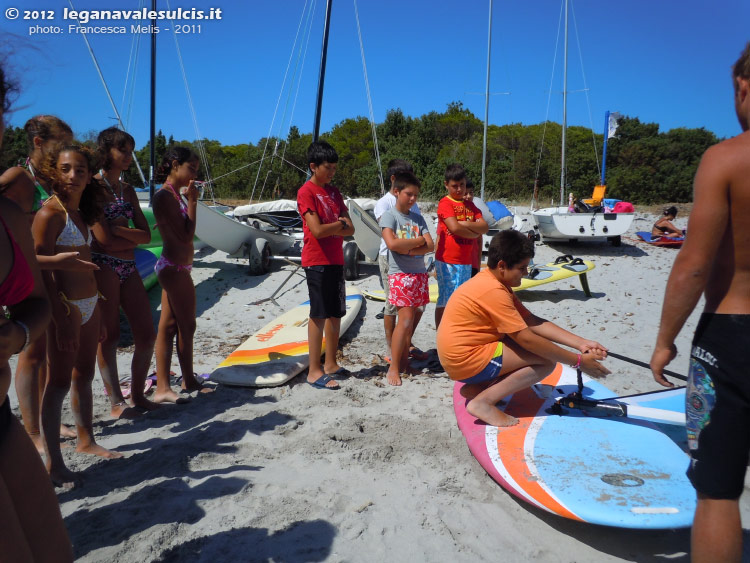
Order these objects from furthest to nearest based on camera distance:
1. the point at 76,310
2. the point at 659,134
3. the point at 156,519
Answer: the point at 659,134, the point at 76,310, the point at 156,519

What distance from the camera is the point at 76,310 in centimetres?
258

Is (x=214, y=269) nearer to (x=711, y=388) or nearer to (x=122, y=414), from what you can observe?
(x=122, y=414)

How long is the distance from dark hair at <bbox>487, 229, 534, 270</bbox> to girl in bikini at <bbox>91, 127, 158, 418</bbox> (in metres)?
2.27

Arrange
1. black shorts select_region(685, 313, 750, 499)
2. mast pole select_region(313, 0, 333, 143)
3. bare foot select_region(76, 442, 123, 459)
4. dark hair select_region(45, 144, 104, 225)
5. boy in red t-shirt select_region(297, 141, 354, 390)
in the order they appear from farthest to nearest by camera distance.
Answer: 1. mast pole select_region(313, 0, 333, 143)
2. boy in red t-shirt select_region(297, 141, 354, 390)
3. bare foot select_region(76, 442, 123, 459)
4. dark hair select_region(45, 144, 104, 225)
5. black shorts select_region(685, 313, 750, 499)

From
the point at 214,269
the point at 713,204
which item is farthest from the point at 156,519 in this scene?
the point at 214,269

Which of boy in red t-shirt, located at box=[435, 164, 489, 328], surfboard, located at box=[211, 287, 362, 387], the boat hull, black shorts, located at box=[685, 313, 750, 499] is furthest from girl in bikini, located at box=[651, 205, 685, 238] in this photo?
black shorts, located at box=[685, 313, 750, 499]

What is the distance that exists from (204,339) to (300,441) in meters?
3.20

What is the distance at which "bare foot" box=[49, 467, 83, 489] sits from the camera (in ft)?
8.39

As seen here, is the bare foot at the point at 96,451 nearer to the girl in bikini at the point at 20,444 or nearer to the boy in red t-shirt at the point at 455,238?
the girl in bikini at the point at 20,444

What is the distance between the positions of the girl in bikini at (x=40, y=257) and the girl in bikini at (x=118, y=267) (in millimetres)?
379

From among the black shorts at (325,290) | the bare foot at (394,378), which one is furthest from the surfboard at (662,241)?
the black shorts at (325,290)

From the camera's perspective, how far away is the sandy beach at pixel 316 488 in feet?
7.11

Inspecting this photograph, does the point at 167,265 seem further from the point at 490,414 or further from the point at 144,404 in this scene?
the point at 490,414

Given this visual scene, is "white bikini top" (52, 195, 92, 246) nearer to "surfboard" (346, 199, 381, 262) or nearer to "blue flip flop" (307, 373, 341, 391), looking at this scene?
"blue flip flop" (307, 373, 341, 391)
